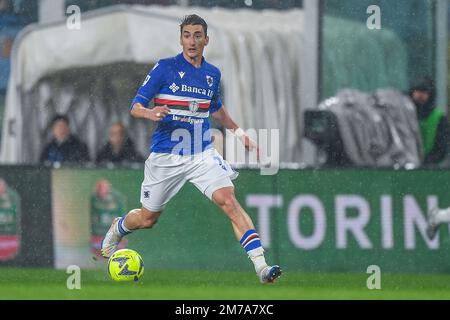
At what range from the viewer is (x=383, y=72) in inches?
818

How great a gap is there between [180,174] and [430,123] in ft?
14.8

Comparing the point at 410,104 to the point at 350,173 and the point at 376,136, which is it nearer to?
the point at 376,136

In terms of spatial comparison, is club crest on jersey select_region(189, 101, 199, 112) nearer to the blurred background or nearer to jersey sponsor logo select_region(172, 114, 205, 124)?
jersey sponsor logo select_region(172, 114, 205, 124)

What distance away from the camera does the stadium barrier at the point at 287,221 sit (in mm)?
18000

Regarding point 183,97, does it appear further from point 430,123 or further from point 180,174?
point 430,123

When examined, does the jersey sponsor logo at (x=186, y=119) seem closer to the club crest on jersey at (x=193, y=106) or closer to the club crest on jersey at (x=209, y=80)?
the club crest on jersey at (x=193, y=106)

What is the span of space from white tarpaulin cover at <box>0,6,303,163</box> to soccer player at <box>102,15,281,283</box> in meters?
5.14

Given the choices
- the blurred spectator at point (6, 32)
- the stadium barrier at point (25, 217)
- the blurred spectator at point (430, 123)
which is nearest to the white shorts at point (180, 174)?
the stadium barrier at point (25, 217)

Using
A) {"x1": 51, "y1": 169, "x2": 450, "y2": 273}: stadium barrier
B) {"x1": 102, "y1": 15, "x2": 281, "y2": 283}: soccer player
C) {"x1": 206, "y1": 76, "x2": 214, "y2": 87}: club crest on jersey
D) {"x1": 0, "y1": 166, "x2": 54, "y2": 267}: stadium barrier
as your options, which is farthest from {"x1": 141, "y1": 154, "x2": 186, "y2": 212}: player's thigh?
{"x1": 0, "y1": 166, "x2": 54, "y2": 267}: stadium barrier

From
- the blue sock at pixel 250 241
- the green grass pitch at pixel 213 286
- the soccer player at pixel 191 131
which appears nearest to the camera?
the blue sock at pixel 250 241

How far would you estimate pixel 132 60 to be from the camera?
68.6ft

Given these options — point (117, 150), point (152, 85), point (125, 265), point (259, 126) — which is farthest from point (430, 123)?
point (152, 85)

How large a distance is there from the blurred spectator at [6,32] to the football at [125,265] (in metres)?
5.97
